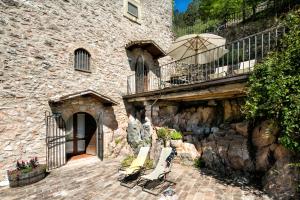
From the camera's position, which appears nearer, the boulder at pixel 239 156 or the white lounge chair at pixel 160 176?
the white lounge chair at pixel 160 176

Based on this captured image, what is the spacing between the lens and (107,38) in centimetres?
911

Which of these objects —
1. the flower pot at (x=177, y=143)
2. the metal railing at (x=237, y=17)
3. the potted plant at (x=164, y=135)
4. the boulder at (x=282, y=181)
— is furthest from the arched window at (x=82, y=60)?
the metal railing at (x=237, y=17)


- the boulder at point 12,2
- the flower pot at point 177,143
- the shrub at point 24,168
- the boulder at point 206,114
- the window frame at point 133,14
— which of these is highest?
the window frame at point 133,14

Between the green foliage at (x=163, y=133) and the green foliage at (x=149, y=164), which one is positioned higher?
the green foliage at (x=163, y=133)

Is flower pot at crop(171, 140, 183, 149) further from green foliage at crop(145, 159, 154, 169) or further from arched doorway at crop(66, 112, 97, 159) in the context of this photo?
arched doorway at crop(66, 112, 97, 159)

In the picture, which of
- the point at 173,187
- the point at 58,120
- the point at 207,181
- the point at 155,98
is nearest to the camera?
the point at 173,187

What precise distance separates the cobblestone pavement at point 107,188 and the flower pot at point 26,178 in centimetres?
16

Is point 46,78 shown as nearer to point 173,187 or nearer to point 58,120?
point 58,120

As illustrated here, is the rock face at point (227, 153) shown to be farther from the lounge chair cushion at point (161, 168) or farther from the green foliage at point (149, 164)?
the green foliage at point (149, 164)

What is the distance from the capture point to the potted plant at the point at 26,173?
554 centimetres

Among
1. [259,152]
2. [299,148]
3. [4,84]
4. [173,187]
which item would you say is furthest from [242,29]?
[4,84]

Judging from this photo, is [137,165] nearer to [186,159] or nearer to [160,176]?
[160,176]

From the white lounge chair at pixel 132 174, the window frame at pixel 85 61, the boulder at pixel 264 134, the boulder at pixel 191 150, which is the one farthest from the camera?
the window frame at pixel 85 61

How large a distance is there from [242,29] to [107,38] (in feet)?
28.2
